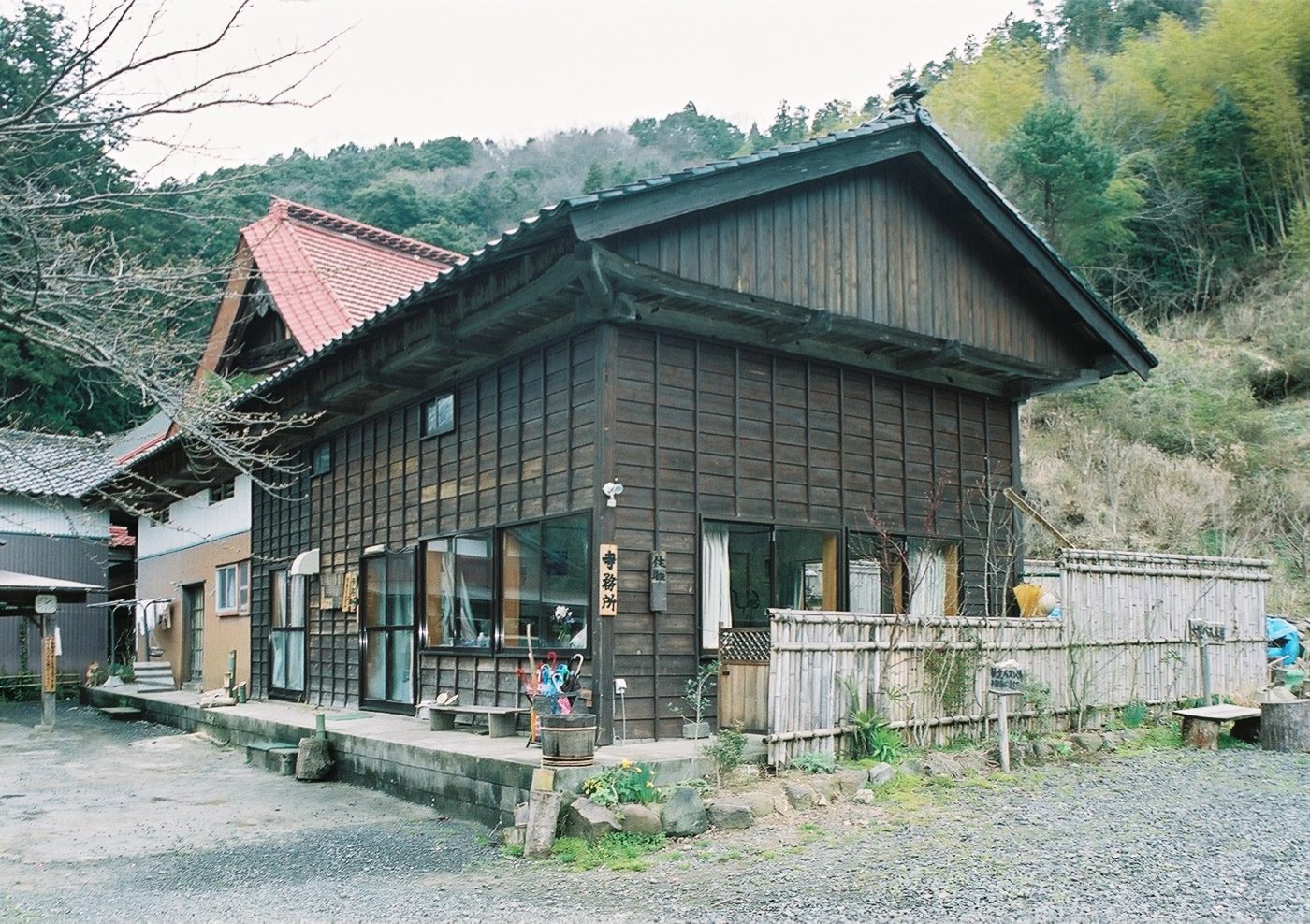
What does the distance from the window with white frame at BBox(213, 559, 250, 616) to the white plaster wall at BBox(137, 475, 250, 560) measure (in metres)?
0.54

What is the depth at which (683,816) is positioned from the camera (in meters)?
7.10

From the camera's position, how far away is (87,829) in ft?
29.2

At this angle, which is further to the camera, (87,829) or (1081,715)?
(1081,715)

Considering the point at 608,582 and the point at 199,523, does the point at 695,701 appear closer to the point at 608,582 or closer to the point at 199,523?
the point at 608,582

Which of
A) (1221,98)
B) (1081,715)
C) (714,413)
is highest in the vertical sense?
(1221,98)

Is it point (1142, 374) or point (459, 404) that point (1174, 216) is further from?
point (459, 404)

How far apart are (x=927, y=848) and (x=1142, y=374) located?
746 cm

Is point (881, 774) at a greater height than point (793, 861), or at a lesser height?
greater

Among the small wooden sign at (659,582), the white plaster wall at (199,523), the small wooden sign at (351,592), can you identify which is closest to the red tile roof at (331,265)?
the white plaster wall at (199,523)

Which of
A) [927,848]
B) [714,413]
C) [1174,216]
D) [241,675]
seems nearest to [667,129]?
[1174,216]

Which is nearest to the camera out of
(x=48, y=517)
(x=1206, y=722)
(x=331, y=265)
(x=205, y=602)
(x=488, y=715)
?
(x=1206, y=722)

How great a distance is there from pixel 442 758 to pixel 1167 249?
911 inches

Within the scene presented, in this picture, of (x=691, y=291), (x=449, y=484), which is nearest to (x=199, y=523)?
(x=449, y=484)

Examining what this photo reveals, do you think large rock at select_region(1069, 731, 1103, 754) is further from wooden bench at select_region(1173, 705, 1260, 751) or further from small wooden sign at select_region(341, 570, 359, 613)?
small wooden sign at select_region(341, 570, 359, 613)
